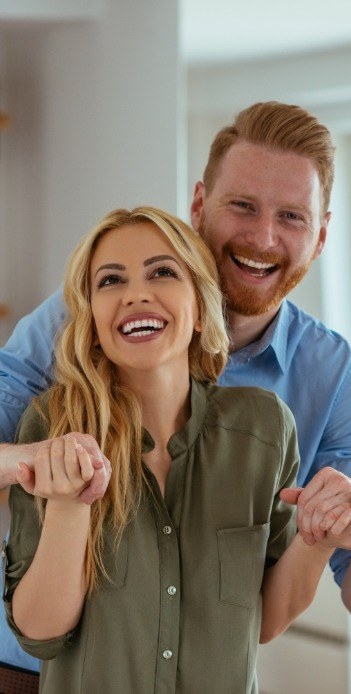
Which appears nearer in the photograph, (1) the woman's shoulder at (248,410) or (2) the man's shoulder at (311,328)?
(1) the woman's shoulder at (248,410)

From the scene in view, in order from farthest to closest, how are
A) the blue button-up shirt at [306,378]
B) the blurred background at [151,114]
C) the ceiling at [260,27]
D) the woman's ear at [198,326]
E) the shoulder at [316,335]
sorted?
the blurred background at [151,114] → the ceiling at [260,27] → the shoulder at [316,335] → the blue button-up shirt at [306,378] → the woman's ear at [198,326]

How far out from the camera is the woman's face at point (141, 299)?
142 cm

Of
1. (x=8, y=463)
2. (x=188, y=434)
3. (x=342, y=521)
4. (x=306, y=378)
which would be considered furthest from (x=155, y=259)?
(x=306, y=378)

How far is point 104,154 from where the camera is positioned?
3449mm

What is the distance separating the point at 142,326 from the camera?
4.64ft

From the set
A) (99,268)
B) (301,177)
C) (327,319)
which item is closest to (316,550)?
(99,268)

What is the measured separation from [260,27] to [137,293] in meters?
2.19

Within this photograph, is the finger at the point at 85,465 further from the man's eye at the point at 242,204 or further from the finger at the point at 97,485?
the man's eye at the point at 242,204

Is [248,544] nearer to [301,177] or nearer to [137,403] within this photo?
[137,403]

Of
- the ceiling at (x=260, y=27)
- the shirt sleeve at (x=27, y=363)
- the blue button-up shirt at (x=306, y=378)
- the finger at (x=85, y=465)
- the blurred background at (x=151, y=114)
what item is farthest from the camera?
the blurred background at (x=151, y=114)

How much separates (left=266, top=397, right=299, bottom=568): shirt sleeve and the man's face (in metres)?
0.41

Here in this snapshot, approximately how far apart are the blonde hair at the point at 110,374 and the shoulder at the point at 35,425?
1cm

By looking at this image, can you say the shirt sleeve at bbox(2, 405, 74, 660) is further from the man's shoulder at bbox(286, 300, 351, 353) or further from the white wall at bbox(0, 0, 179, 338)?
the white wall at bbox(0, 0, 179, 338)

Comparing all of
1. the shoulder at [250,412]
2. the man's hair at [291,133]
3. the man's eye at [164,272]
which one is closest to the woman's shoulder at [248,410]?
the shoulder at [250,412]
